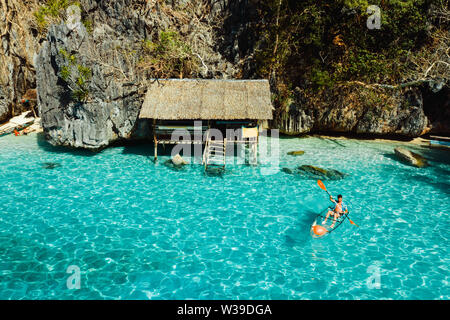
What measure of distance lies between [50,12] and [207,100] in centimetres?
1814

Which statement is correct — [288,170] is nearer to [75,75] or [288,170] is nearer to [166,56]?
[166,56]

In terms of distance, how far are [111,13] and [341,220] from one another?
2231 centimetres

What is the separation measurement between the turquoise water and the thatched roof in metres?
3.22

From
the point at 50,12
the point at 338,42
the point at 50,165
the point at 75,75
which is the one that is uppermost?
the point at 50,12

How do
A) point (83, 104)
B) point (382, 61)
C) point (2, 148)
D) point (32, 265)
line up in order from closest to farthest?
1. point (32, 265)
2. point (83, 104)
3. point (2, 148)
4. point (382, 61)

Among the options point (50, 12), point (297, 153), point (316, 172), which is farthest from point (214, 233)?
point (50, 12)

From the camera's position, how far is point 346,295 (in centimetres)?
819

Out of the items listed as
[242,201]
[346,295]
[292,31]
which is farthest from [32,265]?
[292,31]

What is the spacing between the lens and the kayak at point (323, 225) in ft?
35.0

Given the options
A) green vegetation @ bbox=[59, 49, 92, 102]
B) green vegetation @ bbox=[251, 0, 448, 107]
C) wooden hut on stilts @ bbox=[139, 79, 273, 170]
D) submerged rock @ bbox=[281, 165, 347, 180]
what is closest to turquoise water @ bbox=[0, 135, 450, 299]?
submerged rock @ bbox=[281, 165, 347, 180]

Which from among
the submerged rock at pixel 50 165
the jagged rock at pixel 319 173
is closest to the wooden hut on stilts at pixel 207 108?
the jagged rock at pixel 319 173

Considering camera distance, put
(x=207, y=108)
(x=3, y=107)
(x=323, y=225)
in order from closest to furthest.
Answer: (x=323, y=225) < (x=207, y=108) < (x=3, y=107)

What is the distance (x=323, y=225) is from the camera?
1164cm
